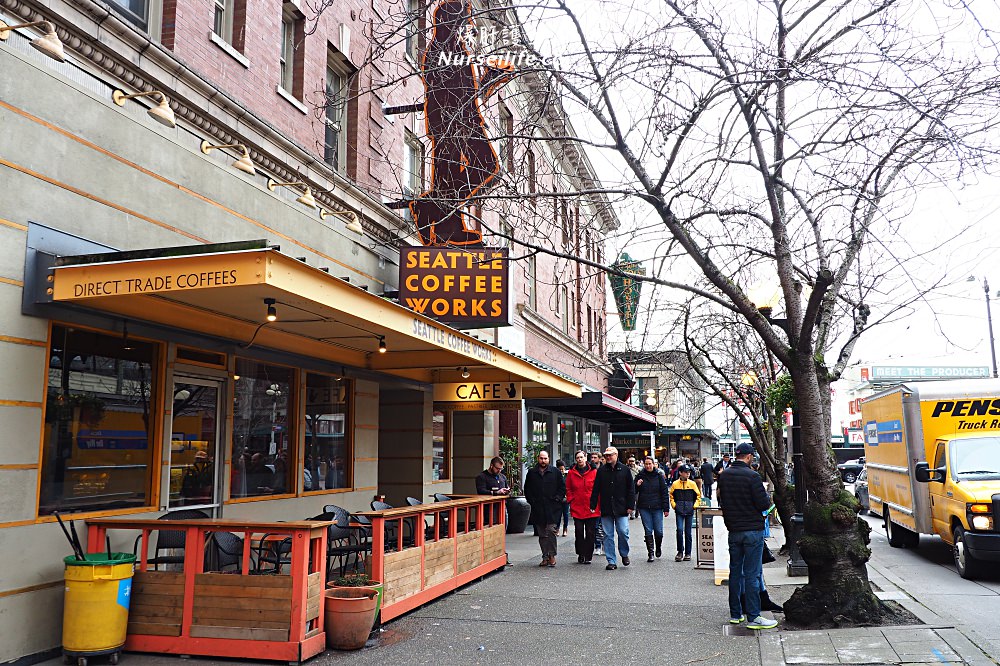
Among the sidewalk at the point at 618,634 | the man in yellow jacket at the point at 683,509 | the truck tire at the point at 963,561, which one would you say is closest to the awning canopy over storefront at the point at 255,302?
the sidewalk at the point at 618,634

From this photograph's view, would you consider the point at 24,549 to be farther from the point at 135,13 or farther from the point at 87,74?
the point at 135,13

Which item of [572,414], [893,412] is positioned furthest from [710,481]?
[893,412]

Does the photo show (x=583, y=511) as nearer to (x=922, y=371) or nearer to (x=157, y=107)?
→ (x=157, y=107)

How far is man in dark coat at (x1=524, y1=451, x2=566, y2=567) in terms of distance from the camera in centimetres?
1371

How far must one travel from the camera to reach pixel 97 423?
845 centimetres

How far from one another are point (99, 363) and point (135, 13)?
435 cm

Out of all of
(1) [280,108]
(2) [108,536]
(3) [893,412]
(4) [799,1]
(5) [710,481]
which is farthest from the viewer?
(5) [710,481]

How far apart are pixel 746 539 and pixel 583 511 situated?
18.1 ft

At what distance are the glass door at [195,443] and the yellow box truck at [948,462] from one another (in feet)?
33.6

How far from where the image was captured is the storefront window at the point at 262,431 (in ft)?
36.1

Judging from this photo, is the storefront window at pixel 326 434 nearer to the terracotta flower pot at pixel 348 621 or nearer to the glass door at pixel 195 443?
the glass door at pixel 195 443

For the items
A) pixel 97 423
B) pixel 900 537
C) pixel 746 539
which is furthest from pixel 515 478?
pixel 97 423

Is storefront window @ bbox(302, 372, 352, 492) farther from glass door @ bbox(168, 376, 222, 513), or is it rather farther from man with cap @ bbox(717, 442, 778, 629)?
man with cap @ bbox(717, 442, 778, 629)

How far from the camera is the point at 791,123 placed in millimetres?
9180
